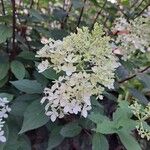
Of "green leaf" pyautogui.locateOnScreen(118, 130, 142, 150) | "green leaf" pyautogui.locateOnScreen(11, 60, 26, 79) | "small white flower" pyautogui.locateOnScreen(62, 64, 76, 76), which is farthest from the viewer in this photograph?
"green leaf" pyautogui.locateOnScreen(11, 60, 26, 79)

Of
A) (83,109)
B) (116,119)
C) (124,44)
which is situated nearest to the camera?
(83,109)

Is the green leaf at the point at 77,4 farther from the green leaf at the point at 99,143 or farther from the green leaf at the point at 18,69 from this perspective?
the green leaf at the point at 99,143

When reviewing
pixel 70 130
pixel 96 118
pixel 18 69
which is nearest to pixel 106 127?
pixel 96 118

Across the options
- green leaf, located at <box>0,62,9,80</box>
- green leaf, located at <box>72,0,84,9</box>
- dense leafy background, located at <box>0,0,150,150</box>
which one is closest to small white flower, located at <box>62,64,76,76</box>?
dense leafy background, located at <box>0,0,150,150</box>

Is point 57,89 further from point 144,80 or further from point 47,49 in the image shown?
point 144,80

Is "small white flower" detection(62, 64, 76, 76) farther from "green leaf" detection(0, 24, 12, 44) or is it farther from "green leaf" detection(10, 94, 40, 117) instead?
"green leaf" detection(0, 24, 12, 44)

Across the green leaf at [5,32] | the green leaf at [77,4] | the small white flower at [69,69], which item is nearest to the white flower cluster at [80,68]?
the small white flower at [69,69]

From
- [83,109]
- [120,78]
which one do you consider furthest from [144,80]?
[83,109]
